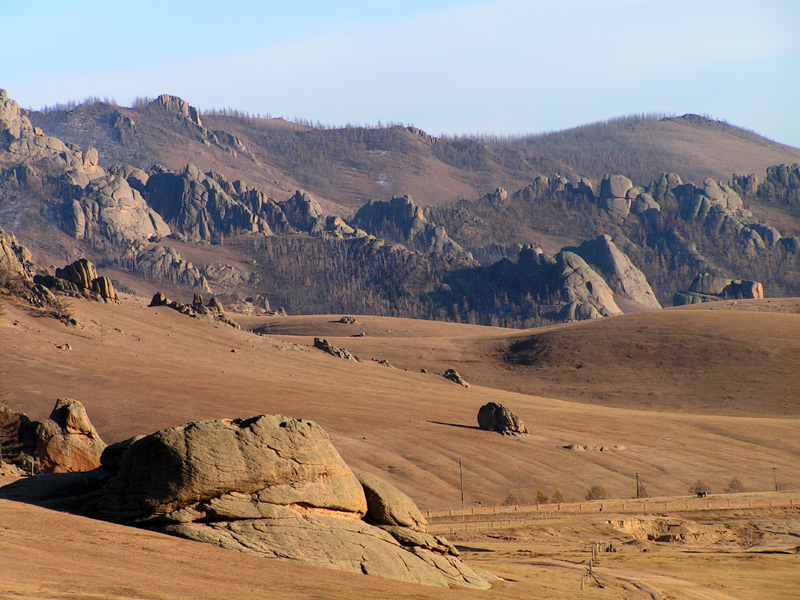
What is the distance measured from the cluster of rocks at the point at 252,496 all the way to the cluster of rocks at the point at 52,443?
20.7m

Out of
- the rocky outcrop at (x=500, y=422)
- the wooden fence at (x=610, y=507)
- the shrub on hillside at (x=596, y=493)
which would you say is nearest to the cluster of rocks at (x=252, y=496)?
the wooden fence at (x=610, y=507)

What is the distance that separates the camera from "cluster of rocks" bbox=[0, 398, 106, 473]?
42.6 metres

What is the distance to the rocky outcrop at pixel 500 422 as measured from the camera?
7156cm

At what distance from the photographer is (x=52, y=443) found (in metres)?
43.3

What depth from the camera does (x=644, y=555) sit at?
3722 centimetres

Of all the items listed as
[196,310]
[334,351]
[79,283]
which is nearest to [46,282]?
[79,283]

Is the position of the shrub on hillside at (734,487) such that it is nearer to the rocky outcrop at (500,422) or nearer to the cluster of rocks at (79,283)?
the rocky outcrop at (500,422)

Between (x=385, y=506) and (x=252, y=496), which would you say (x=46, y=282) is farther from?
(x=252, y=496)

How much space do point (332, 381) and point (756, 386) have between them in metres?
54.1


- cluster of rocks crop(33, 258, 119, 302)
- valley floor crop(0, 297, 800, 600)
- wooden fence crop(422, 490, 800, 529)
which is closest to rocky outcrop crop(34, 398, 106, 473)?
valley floor crop(0, 297, 800, 600)

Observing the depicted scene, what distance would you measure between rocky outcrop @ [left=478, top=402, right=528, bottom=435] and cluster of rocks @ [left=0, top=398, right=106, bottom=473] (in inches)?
1444

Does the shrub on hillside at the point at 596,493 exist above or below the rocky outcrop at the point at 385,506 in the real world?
below

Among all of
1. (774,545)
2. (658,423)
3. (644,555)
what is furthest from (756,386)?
(644,555)

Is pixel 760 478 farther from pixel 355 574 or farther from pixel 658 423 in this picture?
pixel 355 574
